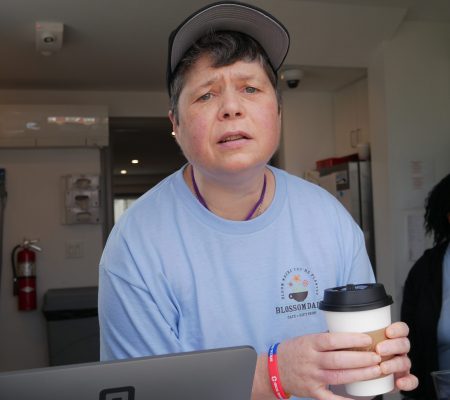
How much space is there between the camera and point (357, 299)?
2.30ft

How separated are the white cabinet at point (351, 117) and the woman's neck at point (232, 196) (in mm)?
2933

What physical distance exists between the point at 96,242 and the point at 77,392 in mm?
3788

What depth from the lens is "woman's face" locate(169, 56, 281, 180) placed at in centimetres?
93

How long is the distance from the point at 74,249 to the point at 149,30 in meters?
1.97

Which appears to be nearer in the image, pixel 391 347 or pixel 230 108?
pixel 391 347

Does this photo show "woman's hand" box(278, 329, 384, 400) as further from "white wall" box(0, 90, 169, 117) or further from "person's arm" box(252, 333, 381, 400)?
"white wall" box(0, 90, 169, 117)

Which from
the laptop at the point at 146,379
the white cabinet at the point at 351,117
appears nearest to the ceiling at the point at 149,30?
the white cabinet at the point at 351,117

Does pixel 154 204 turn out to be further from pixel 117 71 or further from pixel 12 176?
pixel 12 176

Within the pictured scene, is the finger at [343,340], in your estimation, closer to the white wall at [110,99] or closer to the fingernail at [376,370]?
the fingernail at [376,370]

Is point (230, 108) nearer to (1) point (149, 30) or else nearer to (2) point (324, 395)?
(2) point (324, 395)

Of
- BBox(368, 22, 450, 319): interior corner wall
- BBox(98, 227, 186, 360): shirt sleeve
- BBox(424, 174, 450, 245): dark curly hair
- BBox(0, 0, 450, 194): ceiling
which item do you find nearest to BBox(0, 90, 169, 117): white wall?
BBox(0, 0, 450, 194): ceiling

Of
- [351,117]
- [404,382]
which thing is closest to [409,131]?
[351,117]

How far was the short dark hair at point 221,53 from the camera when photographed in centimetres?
98

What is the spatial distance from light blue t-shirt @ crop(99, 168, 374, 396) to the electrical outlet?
3305 mm
